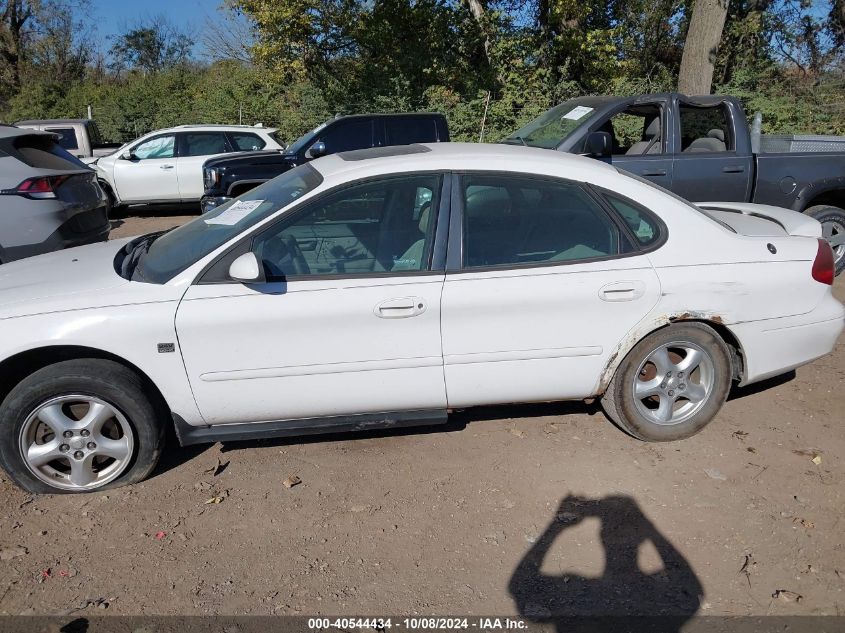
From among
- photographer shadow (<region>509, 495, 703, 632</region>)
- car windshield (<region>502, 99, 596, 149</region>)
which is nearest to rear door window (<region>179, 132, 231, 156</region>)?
car windshield (<region>502, 99, 596, 149</region>)

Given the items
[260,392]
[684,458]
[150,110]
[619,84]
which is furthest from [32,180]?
[150,110]

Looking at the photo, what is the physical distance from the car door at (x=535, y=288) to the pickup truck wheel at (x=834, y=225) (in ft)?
15.2

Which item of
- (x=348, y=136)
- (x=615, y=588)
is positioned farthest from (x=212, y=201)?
(x=615, y=588)

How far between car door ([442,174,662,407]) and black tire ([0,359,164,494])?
1.54 m

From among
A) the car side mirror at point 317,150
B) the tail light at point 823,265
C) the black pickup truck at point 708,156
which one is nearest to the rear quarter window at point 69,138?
the car side mirror at point 317,150

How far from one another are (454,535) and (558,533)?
1.60 ft

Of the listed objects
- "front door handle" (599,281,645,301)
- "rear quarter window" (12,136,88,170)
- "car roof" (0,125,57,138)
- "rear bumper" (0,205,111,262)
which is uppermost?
"car roof" (0,125,57,138)

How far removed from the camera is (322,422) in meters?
3.63

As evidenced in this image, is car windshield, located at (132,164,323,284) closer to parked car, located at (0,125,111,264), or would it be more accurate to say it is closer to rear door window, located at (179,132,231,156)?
parked car, located at (0,125,111,264)

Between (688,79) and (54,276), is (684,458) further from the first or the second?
(688,79)

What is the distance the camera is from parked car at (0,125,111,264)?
6105 millimetres

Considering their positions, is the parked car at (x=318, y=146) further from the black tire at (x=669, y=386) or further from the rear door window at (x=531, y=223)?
the black tire at (x=669, y=386)

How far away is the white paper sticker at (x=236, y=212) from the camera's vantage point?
3762mm

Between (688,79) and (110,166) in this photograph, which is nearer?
(110,166)
